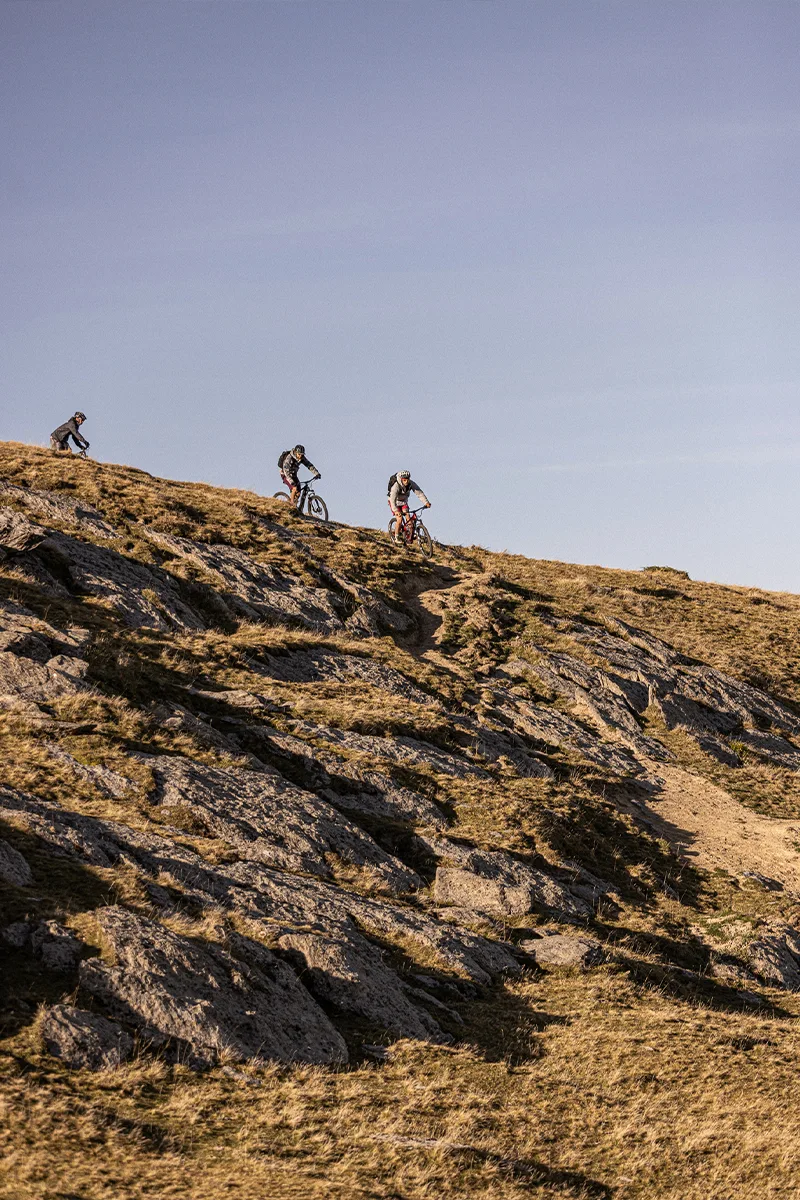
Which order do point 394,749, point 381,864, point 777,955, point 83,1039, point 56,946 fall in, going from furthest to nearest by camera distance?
point 394,749
point 777,955
point 381,864
point 56,946
point 83,1039

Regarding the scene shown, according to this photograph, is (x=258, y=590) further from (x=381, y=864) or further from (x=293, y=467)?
(x=381, y=864)

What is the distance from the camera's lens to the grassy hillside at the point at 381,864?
36.5 ft

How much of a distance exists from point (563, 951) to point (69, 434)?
34.9 m

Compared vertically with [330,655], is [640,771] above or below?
below

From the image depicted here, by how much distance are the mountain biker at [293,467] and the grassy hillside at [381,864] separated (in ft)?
17.0

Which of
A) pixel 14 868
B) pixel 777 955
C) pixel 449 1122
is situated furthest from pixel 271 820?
pixel 777 955

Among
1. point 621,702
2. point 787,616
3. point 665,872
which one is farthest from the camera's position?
point 787,616

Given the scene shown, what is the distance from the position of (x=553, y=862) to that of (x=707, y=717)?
1453cm

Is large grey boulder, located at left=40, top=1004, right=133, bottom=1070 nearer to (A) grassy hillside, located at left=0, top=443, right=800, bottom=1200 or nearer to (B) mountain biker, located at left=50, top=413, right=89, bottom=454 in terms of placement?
(A) grassy hillside, located at left=0, top=443, right=800, bottom=1200

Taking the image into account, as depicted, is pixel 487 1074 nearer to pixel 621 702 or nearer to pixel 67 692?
pixel 67 692

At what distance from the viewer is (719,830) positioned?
26547 mm

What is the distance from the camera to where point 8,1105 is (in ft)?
32.3

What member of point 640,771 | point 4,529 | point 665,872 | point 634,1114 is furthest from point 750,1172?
point 4,529

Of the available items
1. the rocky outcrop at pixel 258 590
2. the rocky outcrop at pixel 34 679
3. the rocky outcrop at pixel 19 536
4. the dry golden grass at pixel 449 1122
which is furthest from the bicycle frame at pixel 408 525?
the dry golden grass at pixel 449 1122
